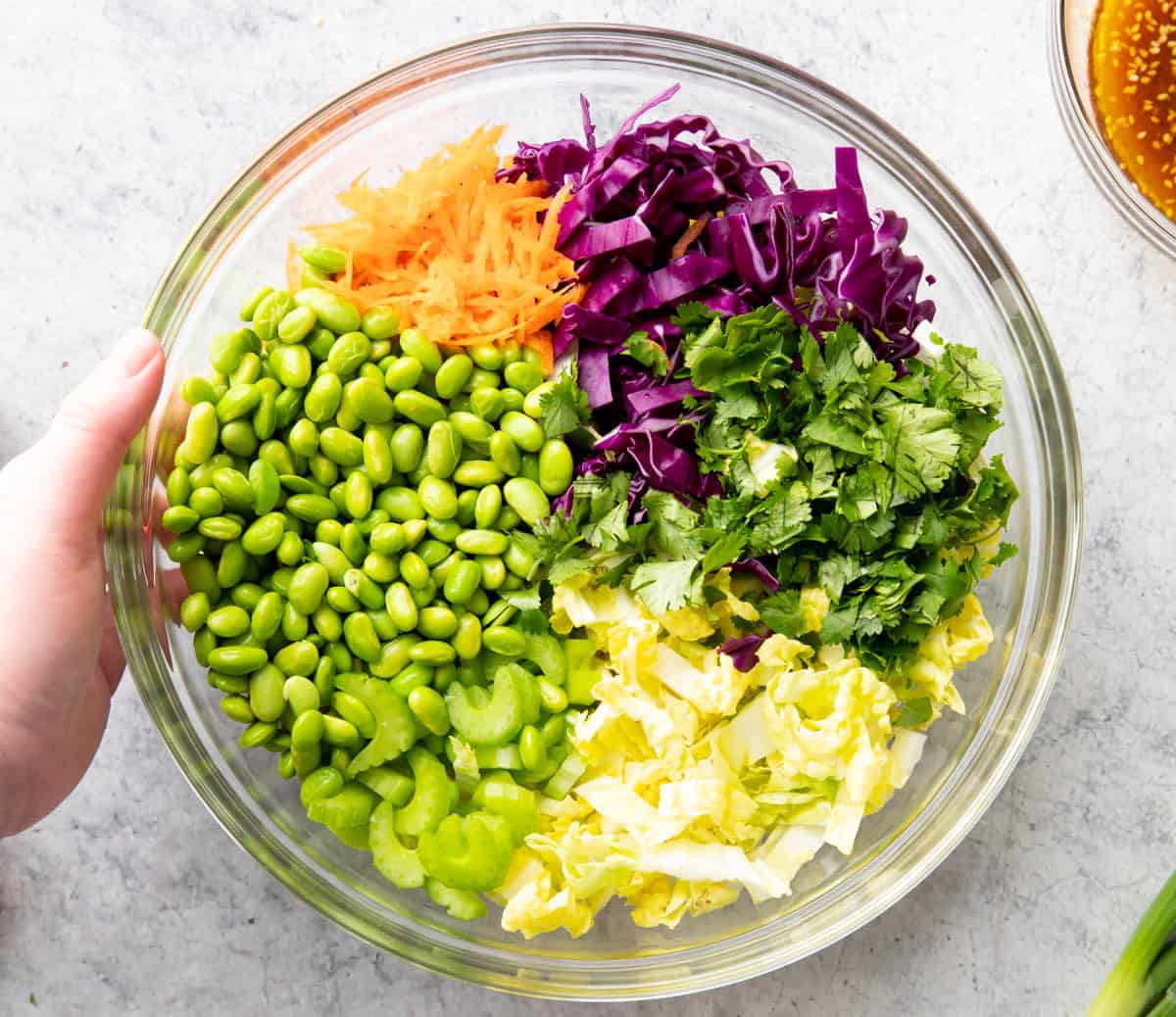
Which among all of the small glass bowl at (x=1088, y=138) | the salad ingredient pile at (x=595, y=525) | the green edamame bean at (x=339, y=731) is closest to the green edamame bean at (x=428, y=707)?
the salad ingredient pile at (x=595, y=525)

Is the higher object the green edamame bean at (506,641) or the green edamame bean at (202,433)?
the green edamame bean at (202,433)

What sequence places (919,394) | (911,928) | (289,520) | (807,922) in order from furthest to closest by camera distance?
(911,928)
(807,922)
(289,520)
(919,394)

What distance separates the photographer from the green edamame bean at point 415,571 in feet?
6.26

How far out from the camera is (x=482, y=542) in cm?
192

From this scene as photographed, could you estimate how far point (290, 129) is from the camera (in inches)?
80.2

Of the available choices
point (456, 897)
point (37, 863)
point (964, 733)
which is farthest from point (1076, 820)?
point (37, 863)

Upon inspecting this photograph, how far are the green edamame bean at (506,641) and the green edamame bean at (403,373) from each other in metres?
0.47

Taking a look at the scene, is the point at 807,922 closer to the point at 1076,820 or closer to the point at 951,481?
the point at 1076,820

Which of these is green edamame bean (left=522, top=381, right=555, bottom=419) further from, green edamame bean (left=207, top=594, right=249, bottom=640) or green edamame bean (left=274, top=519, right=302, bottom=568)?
green edamame bean (left=207, top=594, right=249, bottom=640)

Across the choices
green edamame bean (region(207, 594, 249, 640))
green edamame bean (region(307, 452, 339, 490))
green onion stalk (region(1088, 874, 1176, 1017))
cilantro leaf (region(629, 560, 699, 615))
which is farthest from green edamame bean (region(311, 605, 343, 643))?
green onion stalk (region(1088, 874, 1176, 1017))

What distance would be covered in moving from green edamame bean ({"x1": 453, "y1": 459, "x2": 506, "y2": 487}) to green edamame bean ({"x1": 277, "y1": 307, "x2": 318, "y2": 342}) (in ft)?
1.22

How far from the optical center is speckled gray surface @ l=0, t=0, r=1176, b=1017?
7.18ft

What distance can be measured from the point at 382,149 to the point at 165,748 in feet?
4.30

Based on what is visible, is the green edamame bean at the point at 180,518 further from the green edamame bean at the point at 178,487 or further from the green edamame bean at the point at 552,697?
the green edamame bean at the point at 552,697
